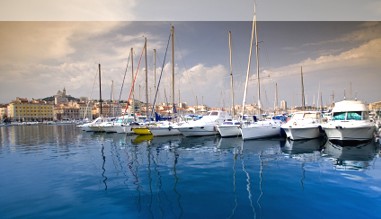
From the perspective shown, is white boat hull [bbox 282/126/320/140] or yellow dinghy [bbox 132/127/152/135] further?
yellow dinghy [bbox 132/127/152/135]

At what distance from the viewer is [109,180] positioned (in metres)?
7.96

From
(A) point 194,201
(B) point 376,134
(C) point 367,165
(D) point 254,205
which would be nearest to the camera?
(D) point 254,205

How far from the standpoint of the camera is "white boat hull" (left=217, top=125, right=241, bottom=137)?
20.3m

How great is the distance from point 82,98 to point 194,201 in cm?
19030

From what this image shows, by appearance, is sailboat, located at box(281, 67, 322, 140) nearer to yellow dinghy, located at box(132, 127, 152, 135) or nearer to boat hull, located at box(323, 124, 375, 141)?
boat hull, located at box(323, 124, 375, 141)

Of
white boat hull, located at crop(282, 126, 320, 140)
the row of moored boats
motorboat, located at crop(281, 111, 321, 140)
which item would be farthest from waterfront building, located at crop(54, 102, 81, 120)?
white boat hull, located at crop(282, 126, 320, 140)

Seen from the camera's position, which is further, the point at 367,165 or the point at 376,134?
the point at 376,134

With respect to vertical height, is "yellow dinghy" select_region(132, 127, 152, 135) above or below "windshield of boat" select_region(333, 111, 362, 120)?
below

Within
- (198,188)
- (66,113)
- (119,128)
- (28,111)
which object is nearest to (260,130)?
(198,188)

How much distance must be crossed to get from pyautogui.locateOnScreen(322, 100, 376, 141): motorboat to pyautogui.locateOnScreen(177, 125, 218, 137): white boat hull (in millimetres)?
10137

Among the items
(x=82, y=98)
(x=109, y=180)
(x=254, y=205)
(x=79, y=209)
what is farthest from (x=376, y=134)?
(x=82, y=98)

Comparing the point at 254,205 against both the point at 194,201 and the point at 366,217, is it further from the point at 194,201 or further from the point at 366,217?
the point at 366,217

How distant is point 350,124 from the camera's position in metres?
14.0

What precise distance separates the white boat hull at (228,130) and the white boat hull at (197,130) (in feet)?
6.33
